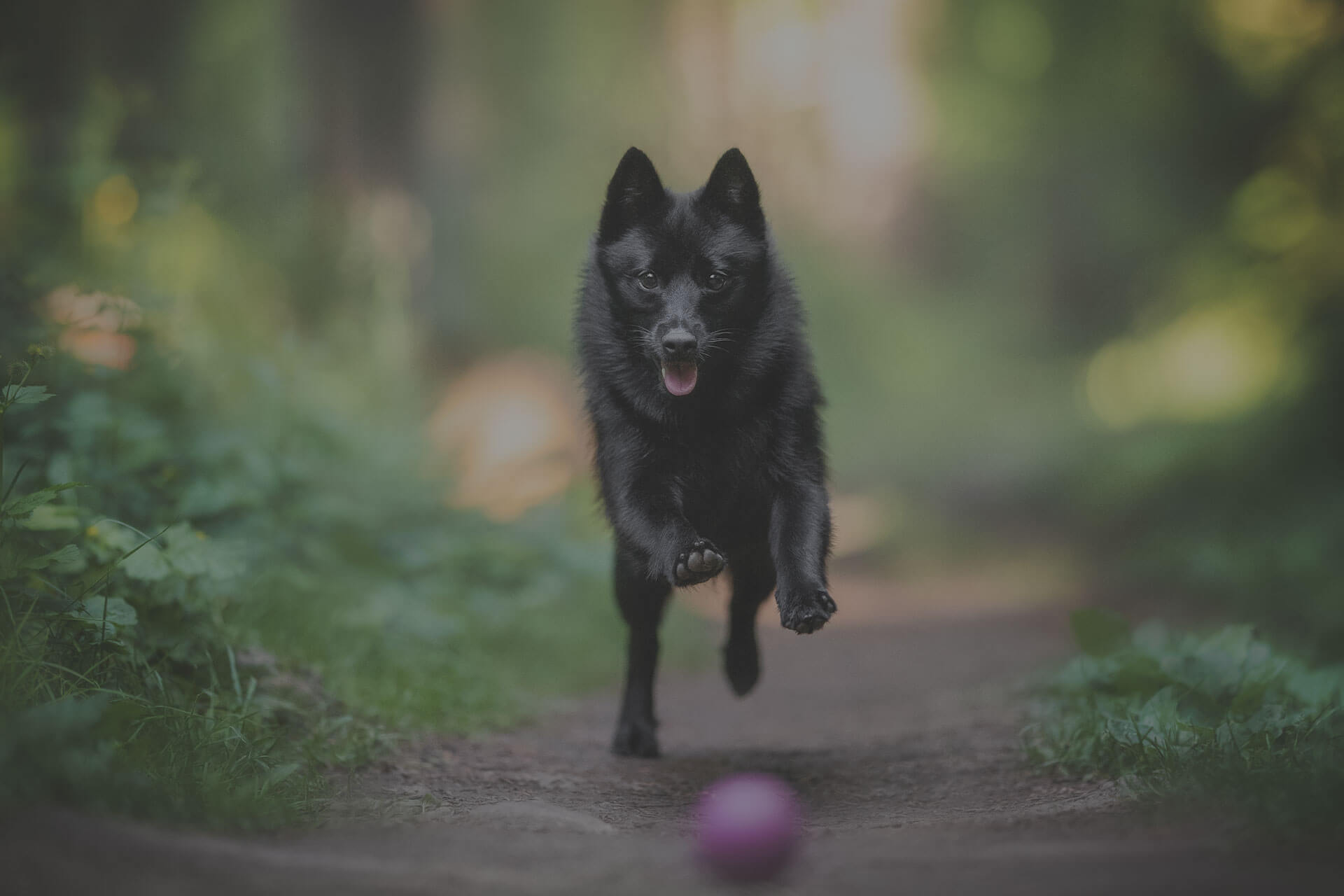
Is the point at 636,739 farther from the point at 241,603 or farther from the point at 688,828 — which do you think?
the point at 241,603

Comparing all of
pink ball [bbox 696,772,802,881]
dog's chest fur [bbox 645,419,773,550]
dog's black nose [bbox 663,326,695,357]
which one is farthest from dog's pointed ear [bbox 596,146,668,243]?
pink ball [bbox 696,772,802,881]

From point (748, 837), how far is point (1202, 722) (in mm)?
1827

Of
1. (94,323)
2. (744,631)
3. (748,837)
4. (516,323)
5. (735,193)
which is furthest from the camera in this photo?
(516,323)

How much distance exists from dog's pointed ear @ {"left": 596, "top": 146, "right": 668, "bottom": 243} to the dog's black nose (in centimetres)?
66

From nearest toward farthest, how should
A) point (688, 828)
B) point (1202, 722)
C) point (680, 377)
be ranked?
point (688, 828) < point (1202, 722) < point (680, 377)

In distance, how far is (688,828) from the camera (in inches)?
107

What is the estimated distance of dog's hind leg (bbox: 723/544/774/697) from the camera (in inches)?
156

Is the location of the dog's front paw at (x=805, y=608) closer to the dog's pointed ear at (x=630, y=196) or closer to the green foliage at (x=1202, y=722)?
the green foliage at (x=1202, y=722)

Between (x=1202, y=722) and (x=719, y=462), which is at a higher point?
(x=719, y=462)

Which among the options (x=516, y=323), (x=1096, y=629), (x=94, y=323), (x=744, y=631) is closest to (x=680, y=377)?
(x=744, y=631)

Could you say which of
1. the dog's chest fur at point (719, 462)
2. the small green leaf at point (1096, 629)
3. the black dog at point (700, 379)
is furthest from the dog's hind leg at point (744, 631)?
the small green leaf at point (1096, 629)

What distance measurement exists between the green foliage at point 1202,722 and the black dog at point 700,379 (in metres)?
1.00

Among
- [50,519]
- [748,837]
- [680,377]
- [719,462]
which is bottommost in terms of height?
[748,837]

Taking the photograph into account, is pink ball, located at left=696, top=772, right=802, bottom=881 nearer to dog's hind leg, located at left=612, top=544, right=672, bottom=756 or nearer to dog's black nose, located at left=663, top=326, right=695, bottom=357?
dog's hind leg, located at left=612, top=544, right=672, bottom=756
